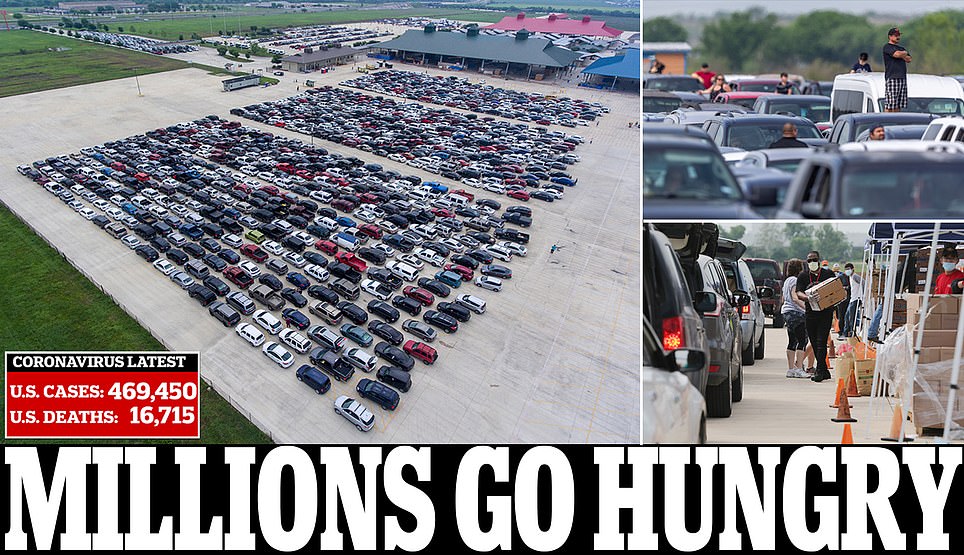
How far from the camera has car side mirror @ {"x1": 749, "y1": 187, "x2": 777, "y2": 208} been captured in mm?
5473

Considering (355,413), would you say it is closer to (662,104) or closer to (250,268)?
(250,268)

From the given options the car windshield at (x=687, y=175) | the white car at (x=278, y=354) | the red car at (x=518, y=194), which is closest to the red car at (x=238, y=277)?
the white car at (x=278, y=354)

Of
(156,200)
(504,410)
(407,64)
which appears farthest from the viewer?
(407,64)

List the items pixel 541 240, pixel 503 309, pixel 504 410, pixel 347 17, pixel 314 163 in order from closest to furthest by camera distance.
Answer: pixel 504 410
pixel 503 309
pixel 541 240
pixel 314 163
pixel 347 17

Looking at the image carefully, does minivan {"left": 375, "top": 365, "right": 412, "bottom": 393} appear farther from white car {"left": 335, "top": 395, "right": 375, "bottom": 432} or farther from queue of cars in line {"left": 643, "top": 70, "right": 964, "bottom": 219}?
queue of cars in line {"left": 643, "top": 70, "right": 964, "bottom": 219}

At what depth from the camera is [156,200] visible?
34031mm

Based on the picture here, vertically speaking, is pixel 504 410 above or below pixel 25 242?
below

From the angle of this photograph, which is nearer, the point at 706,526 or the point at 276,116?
the point at 706,526

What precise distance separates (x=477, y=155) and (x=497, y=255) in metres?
17.0

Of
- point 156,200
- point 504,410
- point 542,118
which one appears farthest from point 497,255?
point 542,118

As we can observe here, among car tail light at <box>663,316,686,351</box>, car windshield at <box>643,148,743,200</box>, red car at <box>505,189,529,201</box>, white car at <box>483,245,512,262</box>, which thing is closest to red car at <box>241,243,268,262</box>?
white car at <box>483,245,512,262</box>

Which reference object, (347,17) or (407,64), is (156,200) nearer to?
(407,64)

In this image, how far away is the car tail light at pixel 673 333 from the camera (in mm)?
6961

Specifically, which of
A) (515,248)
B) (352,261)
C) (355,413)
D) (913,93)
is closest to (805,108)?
(913,93)
